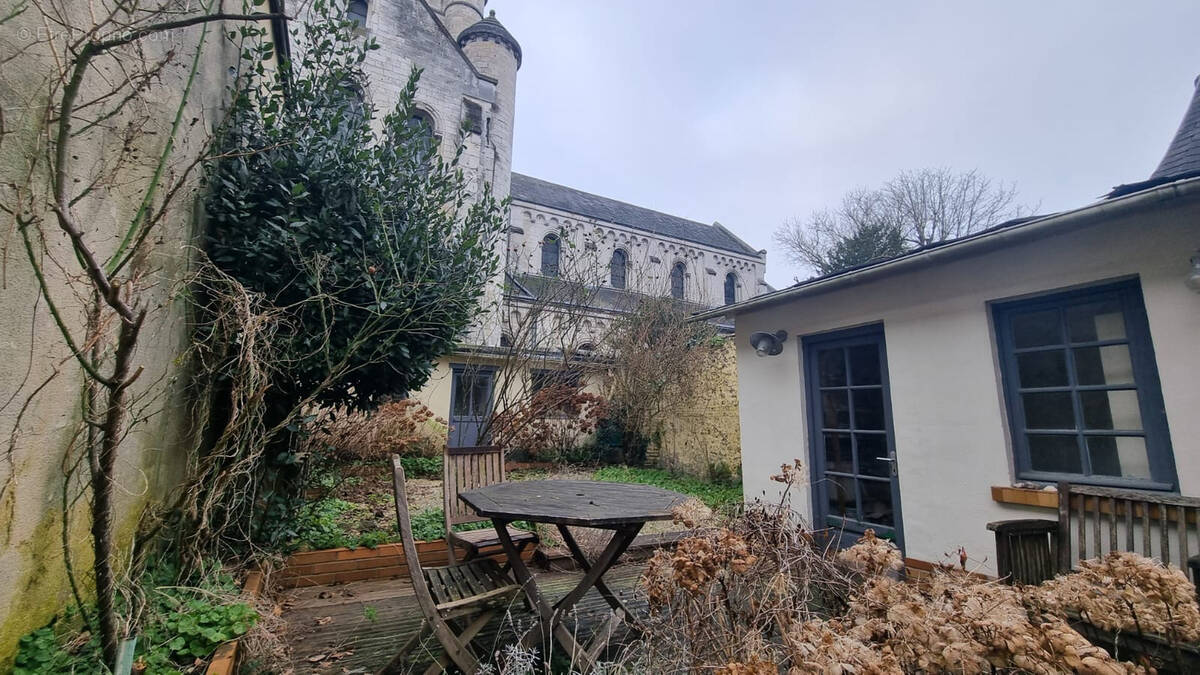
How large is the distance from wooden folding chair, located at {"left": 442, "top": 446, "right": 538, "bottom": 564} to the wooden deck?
0.46 m

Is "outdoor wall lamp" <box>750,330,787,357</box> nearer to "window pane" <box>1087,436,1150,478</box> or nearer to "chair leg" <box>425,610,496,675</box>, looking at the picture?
"window pane" <box>1087,436,1150,478</box>

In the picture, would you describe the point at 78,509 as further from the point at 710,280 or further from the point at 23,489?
the point at 710,280

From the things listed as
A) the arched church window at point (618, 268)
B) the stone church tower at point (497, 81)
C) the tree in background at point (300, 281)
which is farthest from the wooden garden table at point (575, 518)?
the arched church window at point (618, 268)

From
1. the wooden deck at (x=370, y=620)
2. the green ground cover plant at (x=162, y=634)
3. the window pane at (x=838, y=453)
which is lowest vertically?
the wooden deck at (x=370, y=620)

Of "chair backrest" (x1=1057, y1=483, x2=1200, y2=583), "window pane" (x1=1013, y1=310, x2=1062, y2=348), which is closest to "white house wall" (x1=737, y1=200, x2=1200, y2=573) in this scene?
"window pane" (x1=1013, y1=310, x2=1062, y2=348)

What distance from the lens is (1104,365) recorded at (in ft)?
9.93

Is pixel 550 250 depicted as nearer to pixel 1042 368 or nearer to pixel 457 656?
pixel 1042 368

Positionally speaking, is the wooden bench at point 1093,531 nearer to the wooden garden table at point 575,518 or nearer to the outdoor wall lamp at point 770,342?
the wooden garden table at point 575,518

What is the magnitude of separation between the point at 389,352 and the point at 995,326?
4685mm

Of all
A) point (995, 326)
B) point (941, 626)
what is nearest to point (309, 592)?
point (941, 626)

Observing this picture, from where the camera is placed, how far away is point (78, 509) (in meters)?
2.08

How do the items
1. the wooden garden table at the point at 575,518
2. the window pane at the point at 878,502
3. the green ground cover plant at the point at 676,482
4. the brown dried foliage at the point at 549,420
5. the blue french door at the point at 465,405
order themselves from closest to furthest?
the wooden garden table at the point at 575,518, the window pane at the point at 878,502, the green ground cover plant at the point at 676,482, the brown dried foliage at the point at 549,420, the blue french door at the point at 465,405

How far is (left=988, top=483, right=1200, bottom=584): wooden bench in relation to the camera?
2.48m

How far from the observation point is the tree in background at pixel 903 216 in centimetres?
1888
